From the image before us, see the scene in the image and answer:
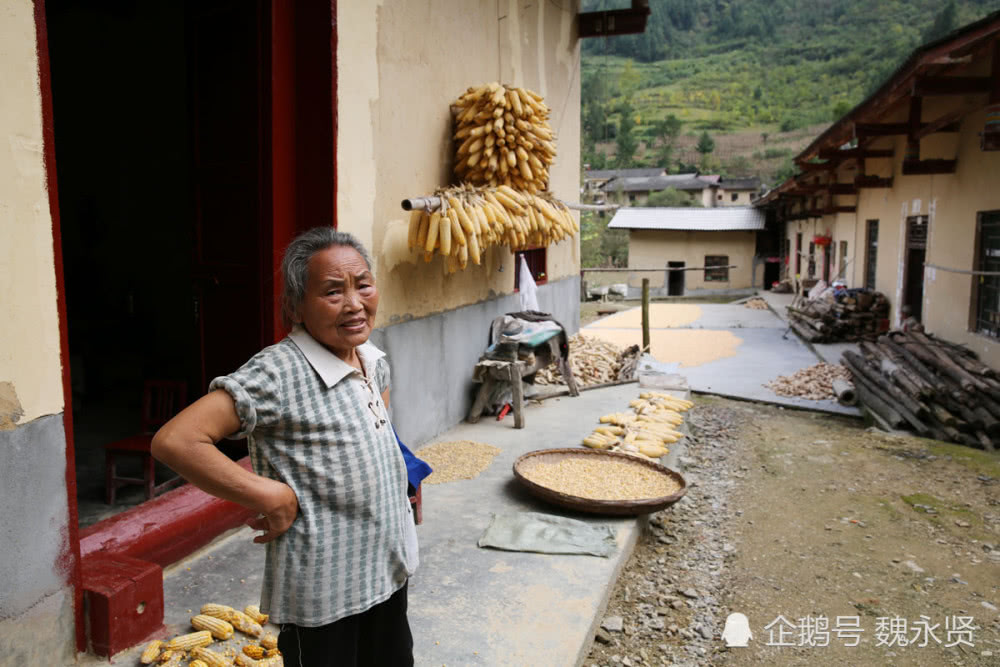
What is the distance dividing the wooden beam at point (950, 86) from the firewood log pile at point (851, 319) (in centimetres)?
667

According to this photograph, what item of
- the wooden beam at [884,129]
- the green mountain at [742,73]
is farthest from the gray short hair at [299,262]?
the green mountain at [742,73]

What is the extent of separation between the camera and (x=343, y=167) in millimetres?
5164

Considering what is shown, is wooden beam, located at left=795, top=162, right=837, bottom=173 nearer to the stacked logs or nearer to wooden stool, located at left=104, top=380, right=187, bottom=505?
the stacked logs

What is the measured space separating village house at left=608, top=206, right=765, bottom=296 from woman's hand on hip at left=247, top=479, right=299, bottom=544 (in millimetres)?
28952

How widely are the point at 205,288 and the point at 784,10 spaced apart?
114199 mm

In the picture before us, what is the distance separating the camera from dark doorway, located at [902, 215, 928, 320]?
12.9 meters

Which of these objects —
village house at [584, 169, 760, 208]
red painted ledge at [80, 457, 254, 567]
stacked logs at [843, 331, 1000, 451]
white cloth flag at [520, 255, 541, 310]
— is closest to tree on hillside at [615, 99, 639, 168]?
village house at [584, 169, 760, 208]

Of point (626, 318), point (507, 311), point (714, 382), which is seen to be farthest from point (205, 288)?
point (626, 318)

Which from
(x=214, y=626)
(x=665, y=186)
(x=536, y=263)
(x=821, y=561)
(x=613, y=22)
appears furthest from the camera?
(x=665, y=186)

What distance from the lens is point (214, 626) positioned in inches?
124

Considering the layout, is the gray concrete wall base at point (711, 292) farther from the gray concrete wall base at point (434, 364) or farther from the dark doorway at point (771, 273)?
the gray concrete wall base at point (434, 364)

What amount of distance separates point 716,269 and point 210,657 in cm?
3011

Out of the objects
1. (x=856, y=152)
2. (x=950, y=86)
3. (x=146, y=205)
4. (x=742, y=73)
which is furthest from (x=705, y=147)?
(x=146, y=205)

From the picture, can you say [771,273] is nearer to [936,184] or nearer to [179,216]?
[936,184]
